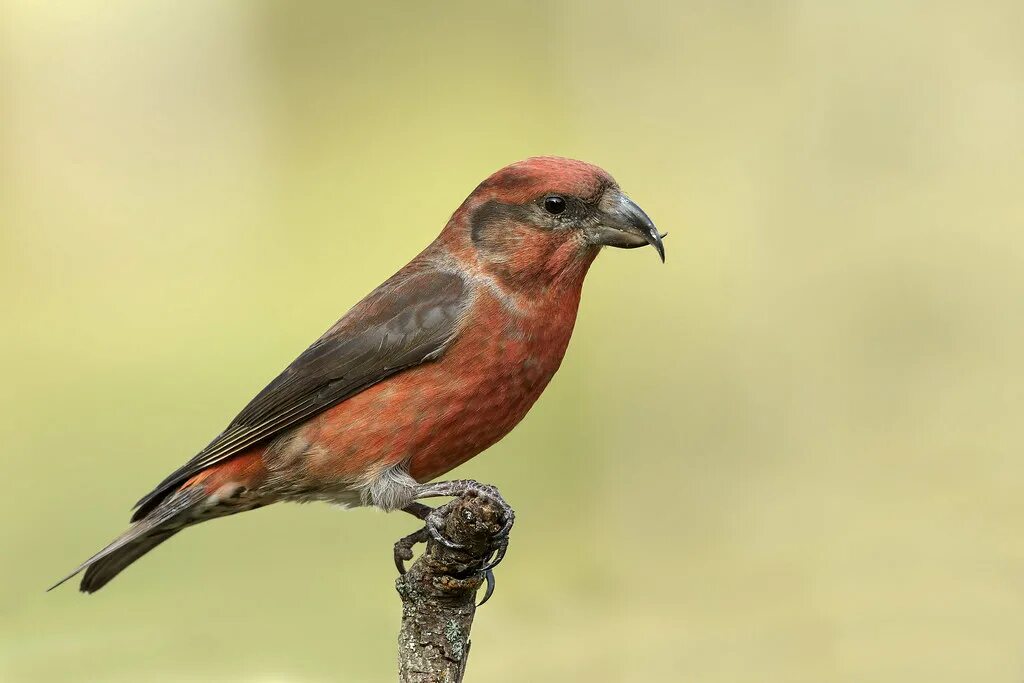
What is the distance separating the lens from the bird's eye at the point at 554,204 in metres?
4.24

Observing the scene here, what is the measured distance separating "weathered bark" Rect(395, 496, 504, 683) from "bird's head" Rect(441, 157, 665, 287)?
105 centimetres

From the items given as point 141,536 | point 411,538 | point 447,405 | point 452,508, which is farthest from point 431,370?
point 141,536

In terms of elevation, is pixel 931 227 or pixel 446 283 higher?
pixel 931 227

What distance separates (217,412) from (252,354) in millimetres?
448

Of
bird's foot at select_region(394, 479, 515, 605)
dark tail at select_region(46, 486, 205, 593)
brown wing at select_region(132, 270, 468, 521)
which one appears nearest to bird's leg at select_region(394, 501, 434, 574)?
bird's foot at select_region(394, 479, 515, 605)

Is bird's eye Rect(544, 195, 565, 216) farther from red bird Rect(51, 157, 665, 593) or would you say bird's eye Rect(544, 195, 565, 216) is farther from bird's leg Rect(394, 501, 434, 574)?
bird's leg Rect(394, 501, 434, 574)

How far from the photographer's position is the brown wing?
4.19 m

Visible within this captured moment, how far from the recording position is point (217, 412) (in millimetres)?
7934

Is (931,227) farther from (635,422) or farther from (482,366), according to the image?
(482,366)

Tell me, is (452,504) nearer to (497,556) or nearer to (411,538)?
(497,556)

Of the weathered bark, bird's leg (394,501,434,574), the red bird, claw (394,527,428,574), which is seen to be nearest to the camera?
the weathered bark

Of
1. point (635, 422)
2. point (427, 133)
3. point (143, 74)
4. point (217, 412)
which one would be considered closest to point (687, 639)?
point (635, 422)

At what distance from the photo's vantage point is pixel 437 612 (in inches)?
146

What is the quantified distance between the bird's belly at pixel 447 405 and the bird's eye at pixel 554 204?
1.24ft
